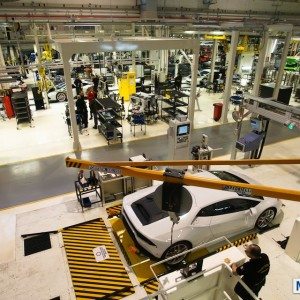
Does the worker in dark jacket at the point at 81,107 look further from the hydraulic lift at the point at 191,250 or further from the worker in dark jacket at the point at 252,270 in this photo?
the worker in dark jacket at the point at 252,270

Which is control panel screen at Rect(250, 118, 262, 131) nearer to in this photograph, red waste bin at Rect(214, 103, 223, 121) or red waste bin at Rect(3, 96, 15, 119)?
red waste bin at Rect(214, 103, 223, 121)

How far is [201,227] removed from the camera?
5746 mm

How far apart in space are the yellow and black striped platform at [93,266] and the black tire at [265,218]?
3.45 m

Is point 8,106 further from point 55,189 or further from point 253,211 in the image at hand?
point 253,211

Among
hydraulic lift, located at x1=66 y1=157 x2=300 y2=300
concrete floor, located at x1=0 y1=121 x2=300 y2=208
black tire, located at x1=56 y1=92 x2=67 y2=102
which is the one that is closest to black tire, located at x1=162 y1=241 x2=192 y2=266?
hydraulic lift, located at x1=66 y1=157 x2=300 y2=300

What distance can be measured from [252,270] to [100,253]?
331 centimetres

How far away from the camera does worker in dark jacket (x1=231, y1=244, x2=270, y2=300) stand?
13.8 feet

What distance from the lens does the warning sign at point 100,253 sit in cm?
593

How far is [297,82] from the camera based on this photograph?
61.6 ft

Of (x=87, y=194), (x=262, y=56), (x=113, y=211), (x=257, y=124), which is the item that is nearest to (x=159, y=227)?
(x=113, y=211)

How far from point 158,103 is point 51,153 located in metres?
6.99

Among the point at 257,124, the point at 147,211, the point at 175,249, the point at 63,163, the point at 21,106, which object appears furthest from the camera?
the point at 21,106

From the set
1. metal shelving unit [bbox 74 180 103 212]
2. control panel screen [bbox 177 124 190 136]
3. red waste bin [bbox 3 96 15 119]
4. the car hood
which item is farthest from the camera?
red waste bin [bbox 3 96 15 119]

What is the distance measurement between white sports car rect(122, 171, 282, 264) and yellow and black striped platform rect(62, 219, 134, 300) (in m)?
0.78
